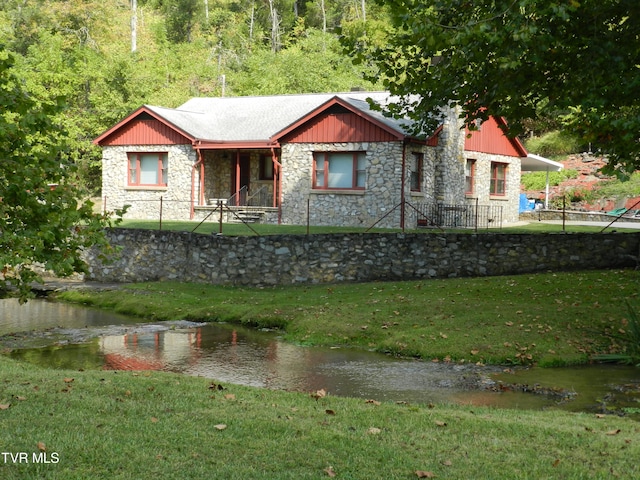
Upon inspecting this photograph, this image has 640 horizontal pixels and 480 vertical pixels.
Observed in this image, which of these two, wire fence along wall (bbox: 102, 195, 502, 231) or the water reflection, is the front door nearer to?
wire fence along wall (bbox: 102, 195, 502, 231)

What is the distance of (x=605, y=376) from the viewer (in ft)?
41.2

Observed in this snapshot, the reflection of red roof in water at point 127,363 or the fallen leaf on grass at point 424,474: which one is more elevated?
the fallen leaf on grass at point 424,474

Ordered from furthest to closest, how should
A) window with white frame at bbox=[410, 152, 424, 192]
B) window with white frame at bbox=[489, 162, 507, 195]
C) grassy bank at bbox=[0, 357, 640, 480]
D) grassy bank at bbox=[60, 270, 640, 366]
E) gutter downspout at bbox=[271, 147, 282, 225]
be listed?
window with white frame at bbox=[489, 162, 507, 195] < gutter downspout at bbox=[271, 147, 282, 225] < window with white frame at bbox=[410, 152, 424, 192] < grassy bank at bbox=[60, 270, 640, 366] < grassy bank at bbox=[0, 357, 640, 480]

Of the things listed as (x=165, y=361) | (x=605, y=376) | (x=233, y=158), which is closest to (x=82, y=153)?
(x=233, y=158)

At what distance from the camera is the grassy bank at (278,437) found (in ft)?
20.7

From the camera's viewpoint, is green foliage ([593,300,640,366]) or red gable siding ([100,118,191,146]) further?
red gable siding ([100,118,191,146])

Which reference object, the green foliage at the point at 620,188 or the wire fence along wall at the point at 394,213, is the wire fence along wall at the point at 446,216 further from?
the green foliage at the point at 620,188

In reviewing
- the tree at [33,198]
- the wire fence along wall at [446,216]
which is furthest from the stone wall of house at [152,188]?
the tree at [33,198]

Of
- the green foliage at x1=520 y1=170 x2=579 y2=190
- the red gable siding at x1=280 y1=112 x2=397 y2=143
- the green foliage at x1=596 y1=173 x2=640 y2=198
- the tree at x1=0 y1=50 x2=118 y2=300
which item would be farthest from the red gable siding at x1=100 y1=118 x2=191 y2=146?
the green foliage at x1=520 y1=170 x2=579 y2=190

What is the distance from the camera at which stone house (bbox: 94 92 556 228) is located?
30.3 meters

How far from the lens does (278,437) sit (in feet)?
23.3

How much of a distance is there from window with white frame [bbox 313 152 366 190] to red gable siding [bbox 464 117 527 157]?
584 centimetres

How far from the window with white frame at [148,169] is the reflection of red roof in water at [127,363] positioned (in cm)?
2210

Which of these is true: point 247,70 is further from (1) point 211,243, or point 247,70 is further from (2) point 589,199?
(1) point 211,243
